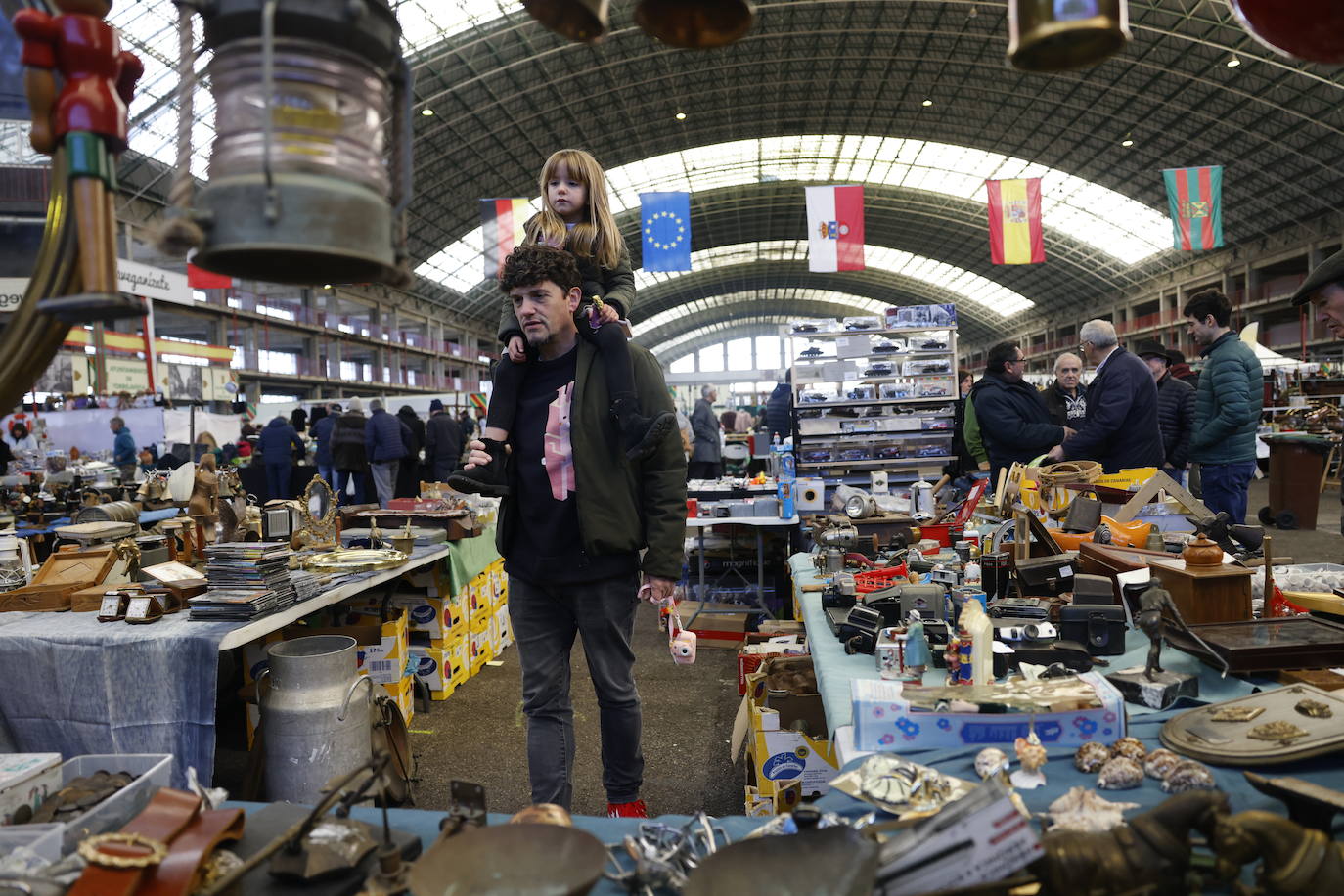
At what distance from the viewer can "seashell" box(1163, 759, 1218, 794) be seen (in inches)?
48.9

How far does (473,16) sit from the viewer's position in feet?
50.9

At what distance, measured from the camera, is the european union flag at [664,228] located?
14.0m

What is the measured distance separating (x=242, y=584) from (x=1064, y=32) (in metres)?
2.67

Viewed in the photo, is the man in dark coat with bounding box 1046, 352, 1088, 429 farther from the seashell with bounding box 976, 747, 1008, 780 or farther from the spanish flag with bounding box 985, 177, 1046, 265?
the spanish flag with bounding box 985, 177, 1046, 265

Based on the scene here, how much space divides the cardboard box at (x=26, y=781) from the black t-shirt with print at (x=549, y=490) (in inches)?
41.4

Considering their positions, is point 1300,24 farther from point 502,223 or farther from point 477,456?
point 502,223

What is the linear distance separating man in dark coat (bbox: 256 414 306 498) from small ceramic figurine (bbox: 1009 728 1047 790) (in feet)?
35.8

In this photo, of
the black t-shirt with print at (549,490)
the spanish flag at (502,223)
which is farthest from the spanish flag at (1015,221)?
the black t-shirt with print at (549,490)

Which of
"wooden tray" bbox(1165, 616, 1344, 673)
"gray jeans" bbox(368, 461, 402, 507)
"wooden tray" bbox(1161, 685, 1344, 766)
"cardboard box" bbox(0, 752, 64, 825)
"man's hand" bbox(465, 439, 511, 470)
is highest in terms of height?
"man's hand" bbox(465, 439, 511, 470)

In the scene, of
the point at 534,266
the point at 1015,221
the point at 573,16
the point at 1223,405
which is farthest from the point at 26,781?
the point at 1015,221

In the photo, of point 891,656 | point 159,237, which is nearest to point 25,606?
point 159,237

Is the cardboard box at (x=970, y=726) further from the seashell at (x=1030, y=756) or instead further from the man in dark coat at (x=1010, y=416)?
the man in dark coat at (x=1010, y=416)

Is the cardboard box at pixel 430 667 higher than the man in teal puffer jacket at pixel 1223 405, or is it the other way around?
the man in teal puffer jacket at pixel 1223 405

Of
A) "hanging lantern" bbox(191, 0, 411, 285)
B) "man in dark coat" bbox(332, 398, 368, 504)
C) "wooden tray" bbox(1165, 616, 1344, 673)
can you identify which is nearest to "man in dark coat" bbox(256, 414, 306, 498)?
"man in dark coat" bbox(332, 398, 368, 504)
